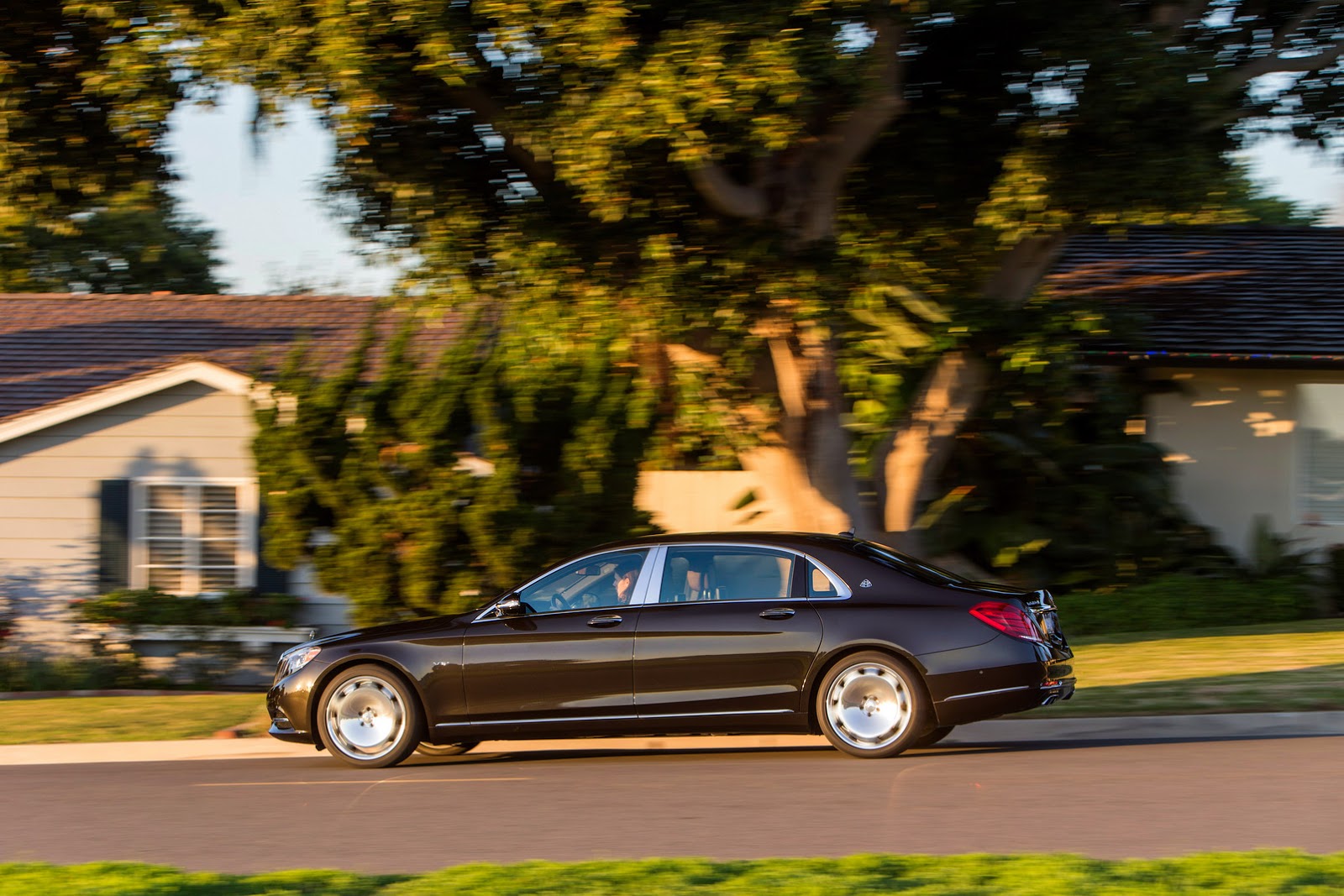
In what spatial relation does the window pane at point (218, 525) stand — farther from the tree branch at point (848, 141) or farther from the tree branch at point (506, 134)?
the tree branch at point (848, 141)

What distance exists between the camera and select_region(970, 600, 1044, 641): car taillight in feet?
29.5

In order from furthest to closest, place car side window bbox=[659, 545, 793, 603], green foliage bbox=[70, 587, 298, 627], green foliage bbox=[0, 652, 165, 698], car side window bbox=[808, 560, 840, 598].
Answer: green foliage bbox=[70, 587, 298, 627]
green foliage bbox=[0, 652, 165, 698]
car side window bbox=[659, 545, 793, 603]
car side window bbox=[808, 560, 840, 598]

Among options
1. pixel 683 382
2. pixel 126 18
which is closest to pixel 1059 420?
pixel 683 382

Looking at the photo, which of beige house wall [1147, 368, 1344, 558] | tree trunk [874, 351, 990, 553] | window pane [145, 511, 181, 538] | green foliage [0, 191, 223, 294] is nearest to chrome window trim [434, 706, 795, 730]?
tree trunk [874, 351, 990, 553]

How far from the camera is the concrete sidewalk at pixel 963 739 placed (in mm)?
10047

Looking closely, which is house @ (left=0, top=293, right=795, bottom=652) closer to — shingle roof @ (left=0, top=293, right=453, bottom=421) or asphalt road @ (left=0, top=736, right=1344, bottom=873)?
shingle roof @ (left=0, top=293, right=453, bottom=421)

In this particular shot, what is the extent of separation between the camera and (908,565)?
9555 millimetres

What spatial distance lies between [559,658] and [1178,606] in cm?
943

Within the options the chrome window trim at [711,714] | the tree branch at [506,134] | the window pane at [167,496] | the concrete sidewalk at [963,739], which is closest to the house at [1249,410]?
the tree branch at [506,134]

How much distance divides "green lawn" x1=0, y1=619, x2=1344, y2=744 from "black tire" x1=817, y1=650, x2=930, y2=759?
2.27 metres

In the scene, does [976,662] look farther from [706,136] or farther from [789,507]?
[789,507]

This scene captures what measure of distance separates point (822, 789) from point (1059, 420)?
878 centimetres

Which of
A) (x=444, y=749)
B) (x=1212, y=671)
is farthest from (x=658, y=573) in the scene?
(x=1212, y=671)

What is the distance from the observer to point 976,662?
8.88 meters
